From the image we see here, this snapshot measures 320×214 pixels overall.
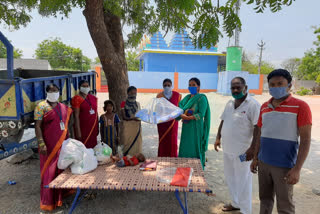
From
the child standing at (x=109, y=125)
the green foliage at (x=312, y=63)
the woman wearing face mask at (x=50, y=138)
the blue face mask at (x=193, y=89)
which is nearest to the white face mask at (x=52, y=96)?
the woman wearing face mask at (x=50, y=138)

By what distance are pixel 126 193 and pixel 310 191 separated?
3122 mm

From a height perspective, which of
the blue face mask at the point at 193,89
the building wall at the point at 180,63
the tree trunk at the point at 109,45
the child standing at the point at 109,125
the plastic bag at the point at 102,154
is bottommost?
the plastic bag at the point at 102,154

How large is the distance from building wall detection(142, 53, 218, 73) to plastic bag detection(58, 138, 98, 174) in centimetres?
2137

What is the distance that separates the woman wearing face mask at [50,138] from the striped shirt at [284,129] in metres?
2.70

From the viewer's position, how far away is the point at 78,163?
3.30 m

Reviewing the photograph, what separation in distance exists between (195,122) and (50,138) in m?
2.29

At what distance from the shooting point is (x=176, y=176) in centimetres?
304

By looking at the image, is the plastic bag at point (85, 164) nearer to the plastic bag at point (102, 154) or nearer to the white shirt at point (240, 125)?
the plastic bag at point (102, 154)

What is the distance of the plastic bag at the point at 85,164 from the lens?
3248mm

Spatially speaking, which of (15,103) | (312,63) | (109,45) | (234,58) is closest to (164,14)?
(109,45)

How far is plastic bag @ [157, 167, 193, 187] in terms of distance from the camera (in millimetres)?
2880

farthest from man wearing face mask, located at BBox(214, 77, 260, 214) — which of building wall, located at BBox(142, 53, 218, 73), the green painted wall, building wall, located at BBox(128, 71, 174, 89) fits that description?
building wall, located at BBox(142, 53, 218, 73)

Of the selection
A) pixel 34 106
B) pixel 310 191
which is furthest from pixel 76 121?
pixel 310 191

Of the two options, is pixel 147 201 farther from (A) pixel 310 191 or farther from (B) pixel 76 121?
(A) pixel 310 191
